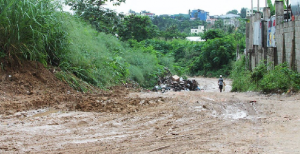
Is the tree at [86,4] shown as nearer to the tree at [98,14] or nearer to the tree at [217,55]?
the tree at [98,14]

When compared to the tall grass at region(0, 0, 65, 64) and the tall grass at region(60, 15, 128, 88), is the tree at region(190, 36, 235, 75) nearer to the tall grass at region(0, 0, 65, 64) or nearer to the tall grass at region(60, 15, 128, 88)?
the tall grass at region(60, 15, 128, 88)

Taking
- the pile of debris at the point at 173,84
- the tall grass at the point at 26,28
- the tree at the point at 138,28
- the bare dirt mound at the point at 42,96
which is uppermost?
the tree at the point at 138,28

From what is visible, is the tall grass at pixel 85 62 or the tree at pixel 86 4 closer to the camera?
the tall grass at pixel 85 62

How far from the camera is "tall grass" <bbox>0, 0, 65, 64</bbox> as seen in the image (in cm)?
766

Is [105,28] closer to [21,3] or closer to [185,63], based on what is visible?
[21,3]

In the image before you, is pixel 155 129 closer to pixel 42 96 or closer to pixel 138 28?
pixel 42 96

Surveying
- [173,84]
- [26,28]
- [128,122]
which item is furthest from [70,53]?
[173,84]

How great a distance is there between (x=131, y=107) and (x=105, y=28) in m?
18.3

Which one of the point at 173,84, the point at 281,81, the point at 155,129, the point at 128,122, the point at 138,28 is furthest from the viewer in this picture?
the point at 138,28

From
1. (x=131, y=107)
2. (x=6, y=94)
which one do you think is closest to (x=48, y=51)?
(x=6, y=94)

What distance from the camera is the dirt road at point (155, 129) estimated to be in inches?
162

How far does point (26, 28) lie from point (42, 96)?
1.80 m

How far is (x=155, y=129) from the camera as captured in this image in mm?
5227

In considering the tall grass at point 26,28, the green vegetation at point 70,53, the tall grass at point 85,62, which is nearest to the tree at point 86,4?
the green vegetation at point 70,53
